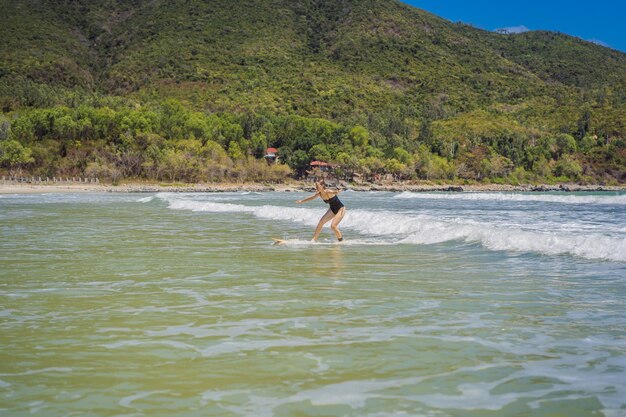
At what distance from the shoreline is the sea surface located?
281 ft

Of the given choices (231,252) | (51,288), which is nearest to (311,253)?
(231,252)

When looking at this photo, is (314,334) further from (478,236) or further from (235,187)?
(235,187)

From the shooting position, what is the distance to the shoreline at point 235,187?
98625mm

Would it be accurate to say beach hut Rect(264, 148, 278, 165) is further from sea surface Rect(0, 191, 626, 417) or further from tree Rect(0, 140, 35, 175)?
sea surface Rect(0, 191, 626, 417)

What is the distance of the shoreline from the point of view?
9862 centimetres

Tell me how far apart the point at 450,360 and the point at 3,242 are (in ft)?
49.6

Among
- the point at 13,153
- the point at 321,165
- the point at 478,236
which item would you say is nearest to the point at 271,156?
the point at 321,165

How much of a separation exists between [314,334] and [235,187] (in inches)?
4588

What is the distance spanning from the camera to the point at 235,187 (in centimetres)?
12212

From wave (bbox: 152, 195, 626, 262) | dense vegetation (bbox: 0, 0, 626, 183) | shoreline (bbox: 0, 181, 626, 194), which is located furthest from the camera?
dense vegetation (bbox: 0, 0, 626, 183)

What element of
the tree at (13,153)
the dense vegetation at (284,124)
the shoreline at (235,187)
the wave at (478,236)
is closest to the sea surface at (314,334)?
the wave at (478,236)

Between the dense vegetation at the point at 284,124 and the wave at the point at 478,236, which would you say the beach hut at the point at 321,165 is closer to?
the dense vegetation at the point at 284,124

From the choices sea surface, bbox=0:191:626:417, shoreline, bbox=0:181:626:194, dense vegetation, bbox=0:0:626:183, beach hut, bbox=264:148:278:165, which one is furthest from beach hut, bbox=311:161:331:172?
sea surface, bbox=0:191:626:417

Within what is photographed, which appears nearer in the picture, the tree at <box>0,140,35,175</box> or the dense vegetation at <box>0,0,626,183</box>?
the tree at <box>0,140,35,175</box>
